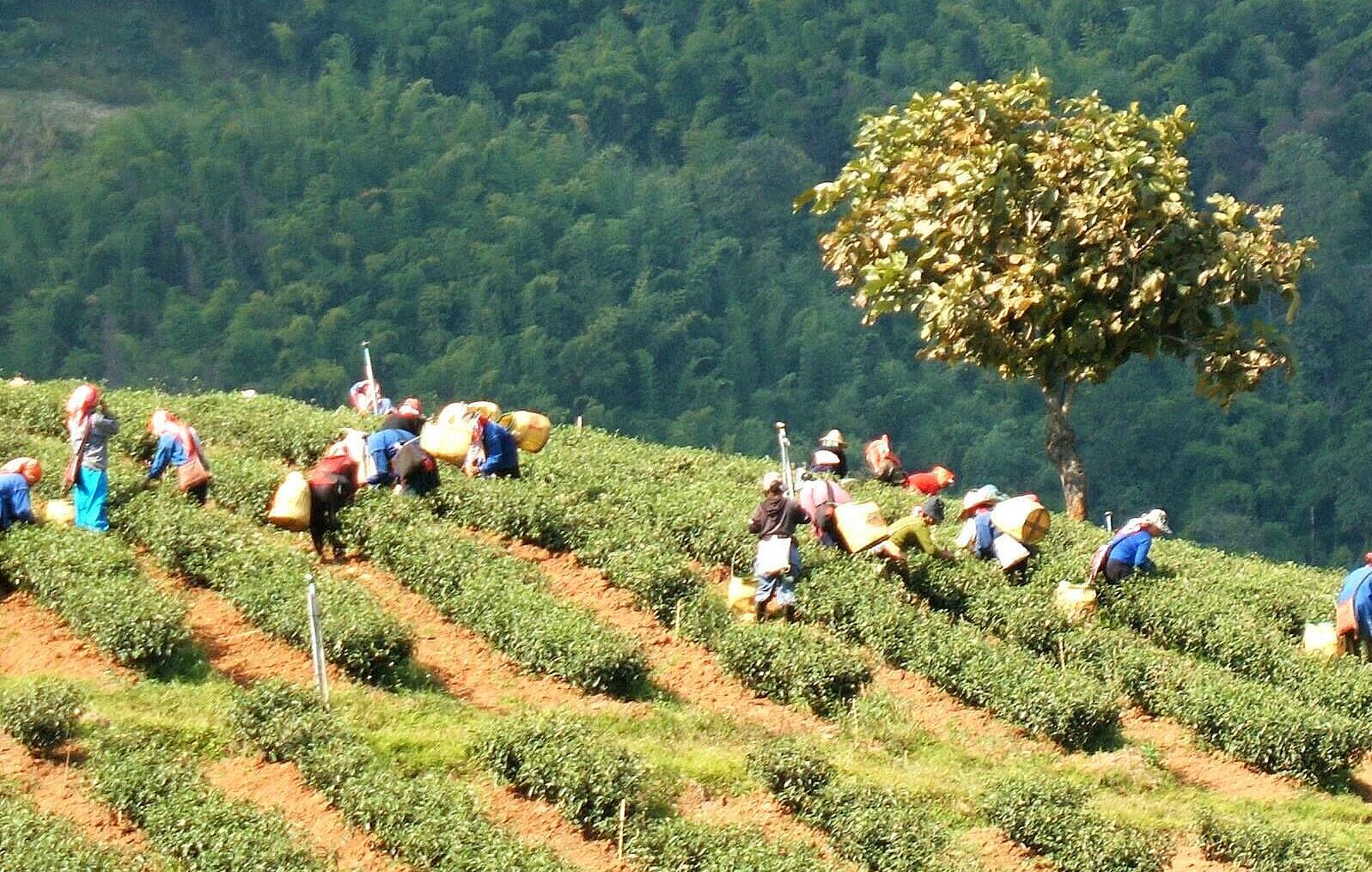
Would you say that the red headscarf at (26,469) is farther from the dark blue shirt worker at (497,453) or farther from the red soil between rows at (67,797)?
the dark blue shirt worker at (497,453)

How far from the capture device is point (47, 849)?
43.0ft

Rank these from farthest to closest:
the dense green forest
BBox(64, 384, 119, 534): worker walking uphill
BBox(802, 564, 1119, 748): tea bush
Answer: the dense green forest
BBox(64, 384, 119, 534): worker walking uphill
BBox(802, 564, 1119, 748): tea bush

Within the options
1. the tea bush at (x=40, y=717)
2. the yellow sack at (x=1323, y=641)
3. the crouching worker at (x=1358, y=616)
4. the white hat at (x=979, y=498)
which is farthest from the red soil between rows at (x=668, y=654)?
the crouching worker at (x=1358, y=616)

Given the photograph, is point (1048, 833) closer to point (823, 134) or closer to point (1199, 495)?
point (1199, 495)

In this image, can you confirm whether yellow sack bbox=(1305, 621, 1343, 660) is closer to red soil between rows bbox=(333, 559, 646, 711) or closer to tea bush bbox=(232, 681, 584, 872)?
red soil between rows bbox=(333, 559, 646, 711)

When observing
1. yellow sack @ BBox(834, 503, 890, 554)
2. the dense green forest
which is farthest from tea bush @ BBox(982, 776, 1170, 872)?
the dense green forest

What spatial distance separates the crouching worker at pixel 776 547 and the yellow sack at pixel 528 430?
14.5ft

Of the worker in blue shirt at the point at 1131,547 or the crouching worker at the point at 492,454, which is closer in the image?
the worker in blue shirt at the point at 1131,547

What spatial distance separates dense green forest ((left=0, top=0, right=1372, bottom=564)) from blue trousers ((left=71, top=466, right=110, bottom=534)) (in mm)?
48968

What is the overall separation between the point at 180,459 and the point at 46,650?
9.92ft

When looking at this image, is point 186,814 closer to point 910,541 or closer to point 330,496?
point 330,496

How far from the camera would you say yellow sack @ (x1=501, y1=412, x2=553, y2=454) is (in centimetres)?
2217

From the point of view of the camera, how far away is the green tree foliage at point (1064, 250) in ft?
74.1

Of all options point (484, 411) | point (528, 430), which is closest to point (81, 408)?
point (484, 411)
